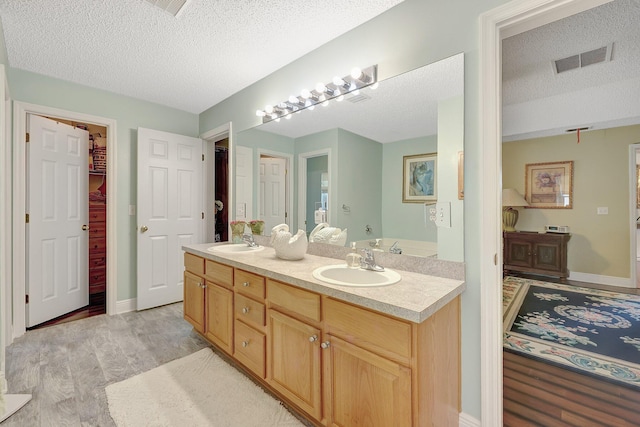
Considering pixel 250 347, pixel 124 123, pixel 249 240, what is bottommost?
pixel 250 347

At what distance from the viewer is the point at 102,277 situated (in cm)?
379

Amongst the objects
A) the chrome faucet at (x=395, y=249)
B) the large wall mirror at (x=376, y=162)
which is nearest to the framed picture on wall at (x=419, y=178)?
the large wall mirror at (x=376, y=162)

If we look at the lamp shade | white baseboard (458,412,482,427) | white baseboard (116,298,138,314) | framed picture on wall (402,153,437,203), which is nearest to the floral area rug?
white baseboard (458,412,482,427)

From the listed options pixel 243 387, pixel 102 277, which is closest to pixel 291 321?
pixel 243 387

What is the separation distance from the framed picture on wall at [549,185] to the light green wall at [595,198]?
2.7 inches

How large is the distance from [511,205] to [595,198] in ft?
3.46

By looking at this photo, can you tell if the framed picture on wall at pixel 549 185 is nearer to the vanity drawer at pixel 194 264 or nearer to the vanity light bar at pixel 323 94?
the vanity light bar at pixel 323 94

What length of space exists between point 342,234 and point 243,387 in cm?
118

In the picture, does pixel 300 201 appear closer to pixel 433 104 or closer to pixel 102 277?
pixel 433 104

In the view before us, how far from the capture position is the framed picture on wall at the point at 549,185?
4.35m

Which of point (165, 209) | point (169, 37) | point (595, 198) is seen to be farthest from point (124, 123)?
point (595, 198)

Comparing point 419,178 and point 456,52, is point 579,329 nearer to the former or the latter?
point 419,178

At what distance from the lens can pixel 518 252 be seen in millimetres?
4566

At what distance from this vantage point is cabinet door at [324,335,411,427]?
106cm
